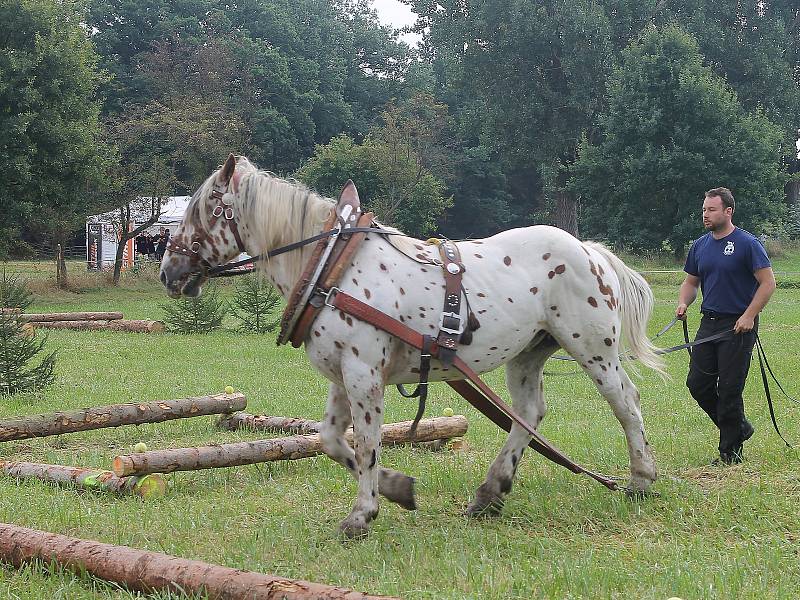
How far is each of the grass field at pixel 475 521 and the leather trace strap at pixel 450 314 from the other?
1.13m

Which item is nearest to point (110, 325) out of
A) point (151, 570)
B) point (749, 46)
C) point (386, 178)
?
point (151, 570)

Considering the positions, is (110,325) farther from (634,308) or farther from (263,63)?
(263,63)

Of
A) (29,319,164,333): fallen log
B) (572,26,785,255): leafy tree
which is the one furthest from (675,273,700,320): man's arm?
(572,26,785,255): leafy tree

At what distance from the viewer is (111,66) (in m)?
50.3

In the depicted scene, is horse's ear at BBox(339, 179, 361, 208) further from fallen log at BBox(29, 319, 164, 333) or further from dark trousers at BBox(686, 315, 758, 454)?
fallen log at BBox(29, 319, 164, 333)

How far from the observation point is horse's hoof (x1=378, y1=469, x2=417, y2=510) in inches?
244

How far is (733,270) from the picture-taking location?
757 centimetres

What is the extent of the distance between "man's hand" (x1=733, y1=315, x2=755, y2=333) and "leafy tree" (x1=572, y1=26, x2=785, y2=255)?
32136 millimetres

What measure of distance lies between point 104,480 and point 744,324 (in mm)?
4936

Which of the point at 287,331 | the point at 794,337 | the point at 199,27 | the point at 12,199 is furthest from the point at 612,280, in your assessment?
the point at 199,27

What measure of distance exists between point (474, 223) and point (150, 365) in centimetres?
4688

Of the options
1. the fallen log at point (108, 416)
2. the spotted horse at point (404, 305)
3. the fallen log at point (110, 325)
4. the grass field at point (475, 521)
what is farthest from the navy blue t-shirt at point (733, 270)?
the fallen log at point (110, 325)

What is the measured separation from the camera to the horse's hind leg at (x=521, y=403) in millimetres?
6645

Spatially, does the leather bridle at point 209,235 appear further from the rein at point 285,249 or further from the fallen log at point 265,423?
the fallen log at point 265,423
